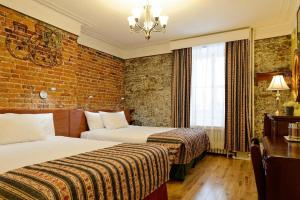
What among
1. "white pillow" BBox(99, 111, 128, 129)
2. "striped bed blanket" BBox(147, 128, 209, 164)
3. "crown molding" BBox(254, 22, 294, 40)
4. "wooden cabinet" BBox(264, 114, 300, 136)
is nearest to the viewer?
"wooden cabinet" BBox(264, 114, 300, 136)

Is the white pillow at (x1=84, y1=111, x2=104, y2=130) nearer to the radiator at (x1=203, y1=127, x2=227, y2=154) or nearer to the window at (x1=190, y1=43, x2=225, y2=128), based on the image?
the window at (x1=190, y1=43, x2=225, y2=128)

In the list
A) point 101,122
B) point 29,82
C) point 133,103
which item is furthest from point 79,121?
point 133,103

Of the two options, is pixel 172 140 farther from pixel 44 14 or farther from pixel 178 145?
pixel 44 14

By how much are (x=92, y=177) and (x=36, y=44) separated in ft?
8.85

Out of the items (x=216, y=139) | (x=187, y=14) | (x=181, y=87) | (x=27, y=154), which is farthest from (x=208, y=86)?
(x=27, y=154)

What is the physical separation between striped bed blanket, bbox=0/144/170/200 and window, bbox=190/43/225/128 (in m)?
2.76

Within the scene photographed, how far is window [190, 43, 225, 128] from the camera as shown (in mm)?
4461

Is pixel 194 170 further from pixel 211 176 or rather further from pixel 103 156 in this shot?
pixel 103 156

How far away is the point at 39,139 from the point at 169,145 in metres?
1.72

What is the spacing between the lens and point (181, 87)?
4.84 m

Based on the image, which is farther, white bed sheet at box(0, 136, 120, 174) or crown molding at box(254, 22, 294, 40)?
crown molding at box(254, 22, 294, 40)

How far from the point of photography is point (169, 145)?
3.02m

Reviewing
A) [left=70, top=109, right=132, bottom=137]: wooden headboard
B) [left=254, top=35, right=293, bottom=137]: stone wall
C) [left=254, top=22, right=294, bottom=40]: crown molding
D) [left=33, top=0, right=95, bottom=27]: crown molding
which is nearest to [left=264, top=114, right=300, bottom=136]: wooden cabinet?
[left=254, top=35, right=293, bottom=137]: stone wall

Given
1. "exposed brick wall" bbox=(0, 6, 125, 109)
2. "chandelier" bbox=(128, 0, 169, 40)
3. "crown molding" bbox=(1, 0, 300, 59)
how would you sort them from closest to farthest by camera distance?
"chandelier" bbox=(128, 0, 169, 40)
"exposed brick wall" bbox=(0, 6, 125, 109)
"crown molding" bbox=(1, 0, 300, 59)
